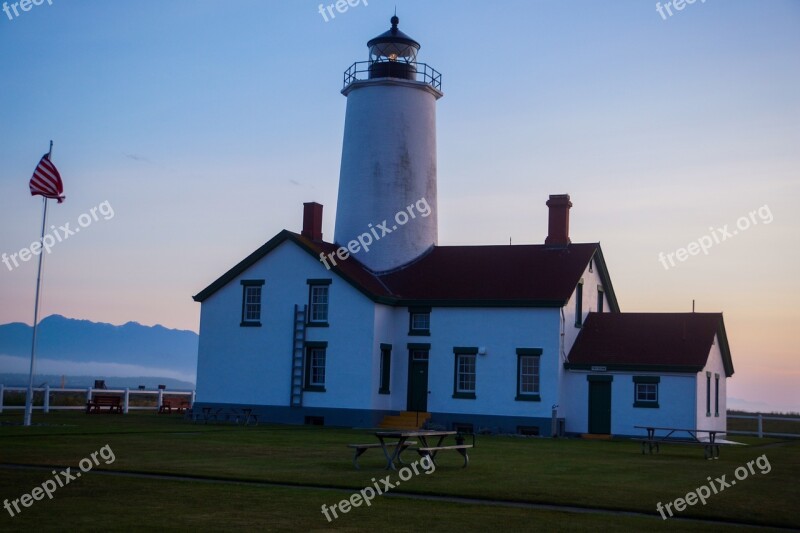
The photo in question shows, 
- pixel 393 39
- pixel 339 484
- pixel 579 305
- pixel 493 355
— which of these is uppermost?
pixel 393 39

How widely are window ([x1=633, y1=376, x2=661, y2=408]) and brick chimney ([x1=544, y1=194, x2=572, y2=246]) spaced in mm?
5953

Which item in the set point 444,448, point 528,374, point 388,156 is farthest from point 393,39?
point 444,448

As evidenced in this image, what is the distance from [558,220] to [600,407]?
6.91 metres

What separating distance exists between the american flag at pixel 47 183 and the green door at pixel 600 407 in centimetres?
1711

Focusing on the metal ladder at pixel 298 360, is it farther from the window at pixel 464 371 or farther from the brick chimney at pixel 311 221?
the window at pixel 464 371

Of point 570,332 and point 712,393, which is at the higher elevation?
point 570,332

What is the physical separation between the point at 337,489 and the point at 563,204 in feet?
72.4

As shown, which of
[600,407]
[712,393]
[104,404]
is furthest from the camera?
[104,404]

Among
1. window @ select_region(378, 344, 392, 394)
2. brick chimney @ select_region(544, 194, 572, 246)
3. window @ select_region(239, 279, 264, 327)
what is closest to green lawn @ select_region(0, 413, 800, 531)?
window @ select_region(378, 344, 392, 394)

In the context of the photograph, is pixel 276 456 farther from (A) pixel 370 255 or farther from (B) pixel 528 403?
(A) pixel 370 255

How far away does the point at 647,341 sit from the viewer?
107ft

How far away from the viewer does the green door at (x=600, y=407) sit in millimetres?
31844

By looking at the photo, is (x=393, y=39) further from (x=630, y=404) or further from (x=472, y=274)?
(x=630, y=404)

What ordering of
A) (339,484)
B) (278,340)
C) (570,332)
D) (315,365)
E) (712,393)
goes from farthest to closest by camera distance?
(278,340)
(315,365)
(712,393)
(570,332)
(339,484)
